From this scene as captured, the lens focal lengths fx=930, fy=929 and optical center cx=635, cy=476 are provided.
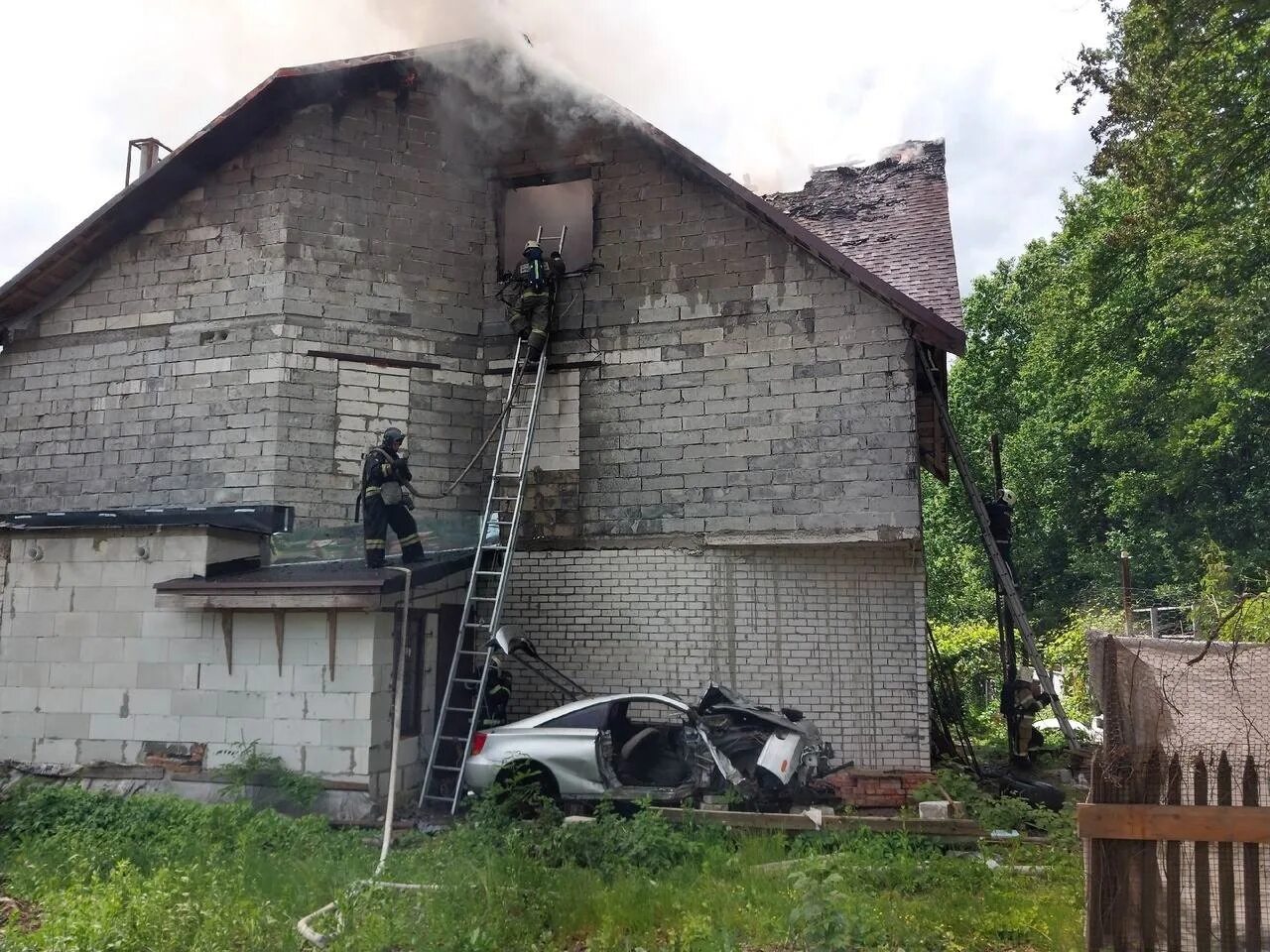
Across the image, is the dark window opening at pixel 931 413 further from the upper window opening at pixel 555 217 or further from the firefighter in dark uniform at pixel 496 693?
the firefighter in dark uniform at pixel 496 693

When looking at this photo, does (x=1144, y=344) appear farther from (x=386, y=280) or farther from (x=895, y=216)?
(x=386, y=280)

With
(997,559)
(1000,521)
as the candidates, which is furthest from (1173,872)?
(1000,521)

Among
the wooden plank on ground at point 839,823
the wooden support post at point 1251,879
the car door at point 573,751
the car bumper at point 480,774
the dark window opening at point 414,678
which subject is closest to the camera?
the wooden support post at point 1251,879

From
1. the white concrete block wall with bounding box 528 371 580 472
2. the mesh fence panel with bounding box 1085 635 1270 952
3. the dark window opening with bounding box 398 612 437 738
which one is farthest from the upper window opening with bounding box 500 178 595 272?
the mesh fence panel with bounding box 1085 635 1270 952

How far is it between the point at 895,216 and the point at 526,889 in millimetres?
9613

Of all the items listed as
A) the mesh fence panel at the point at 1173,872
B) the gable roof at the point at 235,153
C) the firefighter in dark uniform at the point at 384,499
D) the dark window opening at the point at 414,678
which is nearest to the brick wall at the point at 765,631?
the dark window opening at the point at 414,678

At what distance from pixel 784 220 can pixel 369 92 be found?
207 inches

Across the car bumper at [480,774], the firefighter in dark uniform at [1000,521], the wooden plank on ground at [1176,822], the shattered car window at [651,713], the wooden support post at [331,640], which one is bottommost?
the car bumper at [480,774]

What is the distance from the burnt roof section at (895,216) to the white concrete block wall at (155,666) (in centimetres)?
702

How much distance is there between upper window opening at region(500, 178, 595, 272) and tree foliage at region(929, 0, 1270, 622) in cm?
775

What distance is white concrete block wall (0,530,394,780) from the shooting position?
834cm

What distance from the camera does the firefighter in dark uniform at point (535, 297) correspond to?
10.5 meters

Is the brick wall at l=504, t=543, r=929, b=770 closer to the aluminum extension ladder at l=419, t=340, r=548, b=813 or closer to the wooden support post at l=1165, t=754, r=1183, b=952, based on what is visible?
the aluminum extension ladder at l=419, t=340, r=548, b=813

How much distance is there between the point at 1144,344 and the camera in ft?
73.4
